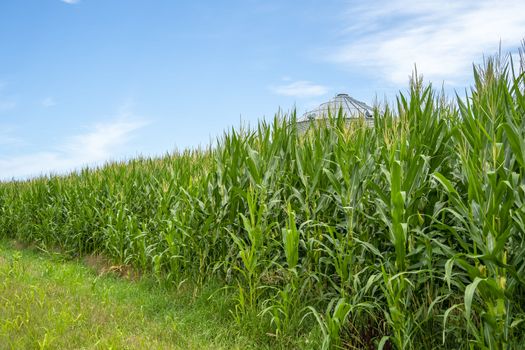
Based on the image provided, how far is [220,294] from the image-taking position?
6277mm

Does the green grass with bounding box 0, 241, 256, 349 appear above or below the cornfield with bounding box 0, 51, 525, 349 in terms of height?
below

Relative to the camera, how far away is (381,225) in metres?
4.44

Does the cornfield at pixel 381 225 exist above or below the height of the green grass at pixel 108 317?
above

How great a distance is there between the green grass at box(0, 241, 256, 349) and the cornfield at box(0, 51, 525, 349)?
0.38 m

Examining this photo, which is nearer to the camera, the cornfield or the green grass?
the cornfield

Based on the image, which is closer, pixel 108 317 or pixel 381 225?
pixel 381 225

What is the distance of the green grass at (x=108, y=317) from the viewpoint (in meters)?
4.88

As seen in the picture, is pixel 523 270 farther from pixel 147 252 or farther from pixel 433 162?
pixel 147 252

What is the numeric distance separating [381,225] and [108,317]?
3.46 meters

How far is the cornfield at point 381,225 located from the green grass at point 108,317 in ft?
1.23

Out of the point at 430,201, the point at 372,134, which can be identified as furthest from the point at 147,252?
the point at 430,201

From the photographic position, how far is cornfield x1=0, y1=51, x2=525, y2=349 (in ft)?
11.5

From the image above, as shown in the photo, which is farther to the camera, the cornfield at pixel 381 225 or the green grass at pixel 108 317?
the green grass at pixel 108 317

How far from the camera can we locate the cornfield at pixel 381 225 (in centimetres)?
349
